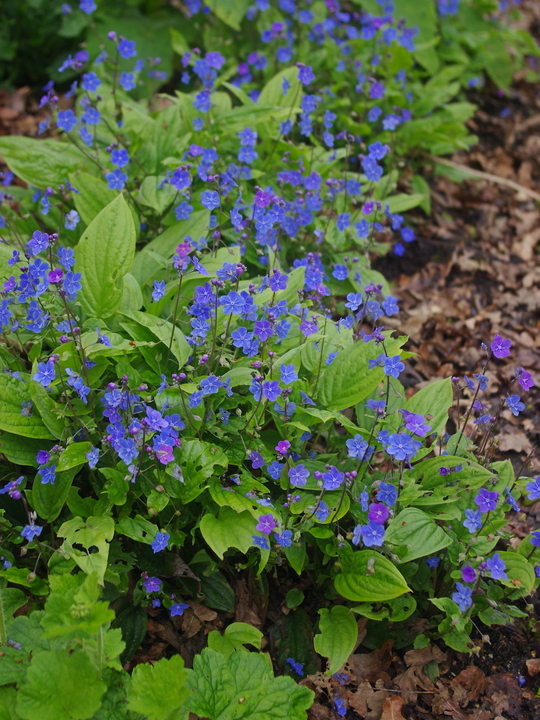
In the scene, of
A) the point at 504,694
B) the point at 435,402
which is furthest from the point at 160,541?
the point at 504,694

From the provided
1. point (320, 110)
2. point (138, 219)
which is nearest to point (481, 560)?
point (138, 219)

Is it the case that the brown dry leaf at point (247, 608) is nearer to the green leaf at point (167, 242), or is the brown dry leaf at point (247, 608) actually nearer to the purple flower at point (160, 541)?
the purple flower at point (160, 541)

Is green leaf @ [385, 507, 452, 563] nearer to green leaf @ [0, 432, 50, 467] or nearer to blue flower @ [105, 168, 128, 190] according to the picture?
green leaf @ [0, 432, 50, 467]

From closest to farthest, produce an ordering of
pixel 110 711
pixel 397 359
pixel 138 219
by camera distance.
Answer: pixel 110 711 < pixel 397 359 < pixel 138 219

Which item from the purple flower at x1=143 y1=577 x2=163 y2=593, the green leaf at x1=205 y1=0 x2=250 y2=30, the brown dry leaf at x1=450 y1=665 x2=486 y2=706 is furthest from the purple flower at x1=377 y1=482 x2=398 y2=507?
the green leaf at x1=205 y1=0 x2=250 y2=30

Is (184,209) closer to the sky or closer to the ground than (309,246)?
closer to the sky

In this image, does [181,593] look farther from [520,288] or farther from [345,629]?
[520,288]
